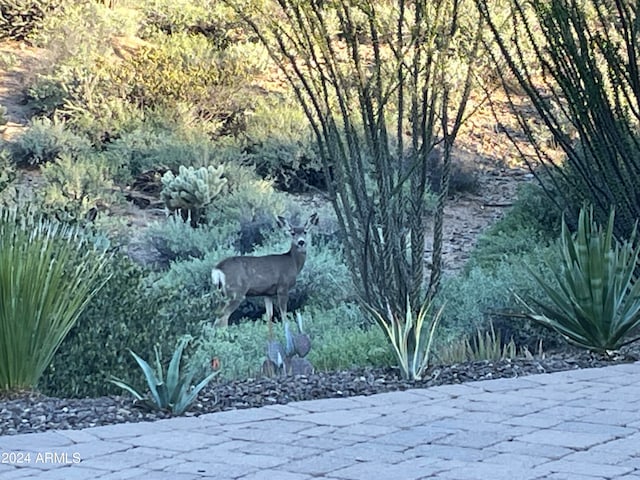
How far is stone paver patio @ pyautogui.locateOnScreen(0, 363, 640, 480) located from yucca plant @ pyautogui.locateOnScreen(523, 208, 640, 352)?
5.05 feet

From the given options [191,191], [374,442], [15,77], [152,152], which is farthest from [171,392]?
[15,77]

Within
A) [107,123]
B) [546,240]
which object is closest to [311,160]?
[107,123]

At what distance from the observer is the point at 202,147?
57.0ft

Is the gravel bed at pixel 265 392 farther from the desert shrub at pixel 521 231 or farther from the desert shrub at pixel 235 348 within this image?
the desert shrub at pixel 521 231

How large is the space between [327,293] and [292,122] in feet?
21.0

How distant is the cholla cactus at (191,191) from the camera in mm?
15305

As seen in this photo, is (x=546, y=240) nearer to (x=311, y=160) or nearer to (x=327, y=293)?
(x=327, y=293)

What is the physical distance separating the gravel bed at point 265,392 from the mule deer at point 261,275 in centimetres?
419

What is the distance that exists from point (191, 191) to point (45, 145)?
3261 millimetres

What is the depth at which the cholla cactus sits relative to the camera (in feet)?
50.2

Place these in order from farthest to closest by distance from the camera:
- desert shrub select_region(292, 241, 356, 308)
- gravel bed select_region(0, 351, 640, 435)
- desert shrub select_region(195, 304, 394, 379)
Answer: desert shrub select_region(292, 241, 356, 308)
desert shrub select_region(195, 304, 394, 379)
gravel bed select_region(0, 351, 640, 435)

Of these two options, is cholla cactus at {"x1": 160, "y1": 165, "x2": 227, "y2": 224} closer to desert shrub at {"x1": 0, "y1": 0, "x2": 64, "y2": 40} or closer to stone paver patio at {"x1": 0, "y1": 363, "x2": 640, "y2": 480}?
desert shrub at {"x1": 0, "y1": 0, "x2": 64, "y2": 40}

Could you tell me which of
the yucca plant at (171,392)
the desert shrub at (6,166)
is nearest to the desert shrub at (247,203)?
the desert shrub at (6,166)

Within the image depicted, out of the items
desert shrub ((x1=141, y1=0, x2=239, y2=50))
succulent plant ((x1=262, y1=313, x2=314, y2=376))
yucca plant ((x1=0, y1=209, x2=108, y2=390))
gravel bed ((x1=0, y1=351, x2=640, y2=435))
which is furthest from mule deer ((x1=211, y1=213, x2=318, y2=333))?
desert shrub ((x1=141, y1=0, x2=239, y2=50))
